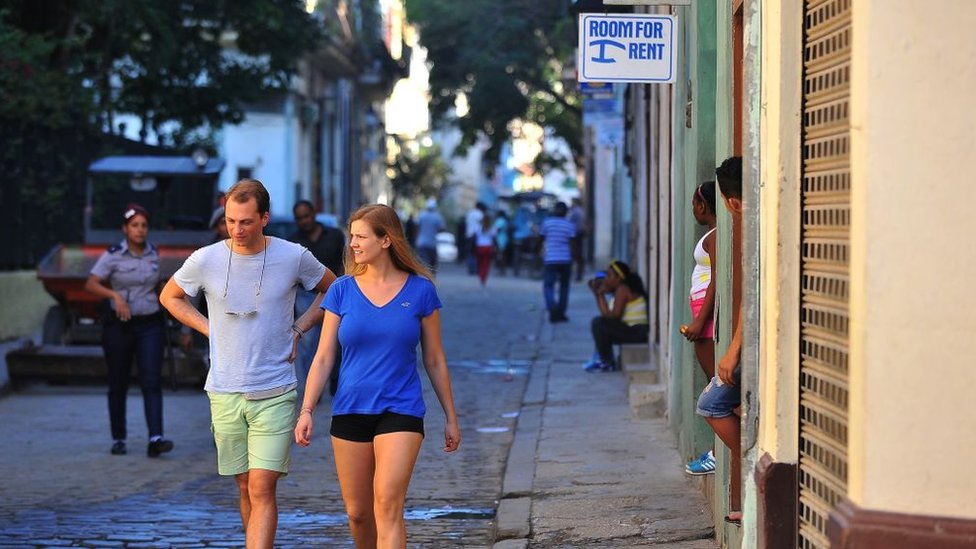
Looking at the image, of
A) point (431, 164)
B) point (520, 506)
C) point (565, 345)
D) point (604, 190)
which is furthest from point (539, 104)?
point (520, 506)

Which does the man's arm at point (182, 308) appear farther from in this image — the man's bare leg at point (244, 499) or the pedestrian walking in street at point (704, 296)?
the pedestrian walking in street at point (704, 296)

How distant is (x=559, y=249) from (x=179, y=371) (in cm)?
891

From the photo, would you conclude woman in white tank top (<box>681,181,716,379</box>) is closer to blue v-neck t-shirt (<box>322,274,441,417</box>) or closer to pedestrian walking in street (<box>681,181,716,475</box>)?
pedestrian walking in street (<box>681,181,716,475</box>)

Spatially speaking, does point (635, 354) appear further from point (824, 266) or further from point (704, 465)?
point (824, 266)

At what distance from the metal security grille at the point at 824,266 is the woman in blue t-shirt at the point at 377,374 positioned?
55.3 inches

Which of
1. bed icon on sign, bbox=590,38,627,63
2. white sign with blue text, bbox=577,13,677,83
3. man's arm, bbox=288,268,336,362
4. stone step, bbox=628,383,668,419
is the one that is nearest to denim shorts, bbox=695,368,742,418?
man's arm, bbox=288,268,336,362

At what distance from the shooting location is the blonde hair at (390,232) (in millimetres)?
6211

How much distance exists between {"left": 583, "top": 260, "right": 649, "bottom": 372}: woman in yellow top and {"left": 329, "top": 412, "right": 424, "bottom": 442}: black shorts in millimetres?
9173

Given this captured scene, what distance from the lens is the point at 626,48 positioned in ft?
31.0

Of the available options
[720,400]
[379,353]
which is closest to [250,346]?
[379,353]

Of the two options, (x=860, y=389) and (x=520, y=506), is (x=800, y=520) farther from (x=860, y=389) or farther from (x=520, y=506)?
(x=520, y=506)

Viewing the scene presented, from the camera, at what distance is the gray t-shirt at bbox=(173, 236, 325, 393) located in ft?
22.0

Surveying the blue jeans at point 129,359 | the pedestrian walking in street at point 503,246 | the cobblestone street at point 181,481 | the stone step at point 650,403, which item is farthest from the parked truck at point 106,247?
the pedestrian walking in street at point 503,246

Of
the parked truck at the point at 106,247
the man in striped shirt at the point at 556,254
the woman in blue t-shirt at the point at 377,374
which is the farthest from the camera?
the man in striped shirt at the point at 556,254
